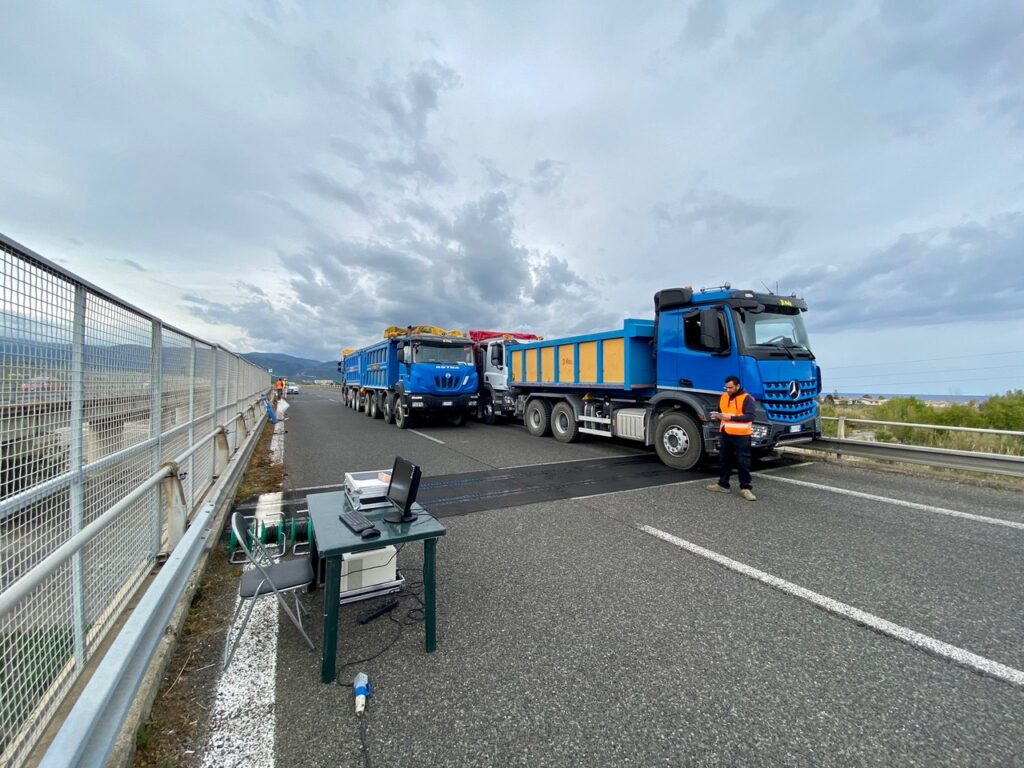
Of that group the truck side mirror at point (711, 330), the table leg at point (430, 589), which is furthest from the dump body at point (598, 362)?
the table leg at point (430, 589)

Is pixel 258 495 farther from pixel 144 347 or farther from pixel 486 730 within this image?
pixel 486 730

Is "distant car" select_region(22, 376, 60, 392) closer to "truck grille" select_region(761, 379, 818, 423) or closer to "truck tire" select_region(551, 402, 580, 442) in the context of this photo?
"truck grille" select_region(761, 379, 818, 423)

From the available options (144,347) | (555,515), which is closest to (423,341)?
(555,515)

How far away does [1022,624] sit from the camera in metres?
2.94

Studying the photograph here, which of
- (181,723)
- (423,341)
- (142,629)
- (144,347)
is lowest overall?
(181,723)

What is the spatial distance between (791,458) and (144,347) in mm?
9682

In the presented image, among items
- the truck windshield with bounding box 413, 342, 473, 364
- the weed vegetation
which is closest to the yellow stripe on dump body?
the weed vegetation

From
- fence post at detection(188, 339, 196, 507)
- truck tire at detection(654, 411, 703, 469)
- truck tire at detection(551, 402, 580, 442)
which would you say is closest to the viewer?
fence post at detection(188, 339, 196, 507)

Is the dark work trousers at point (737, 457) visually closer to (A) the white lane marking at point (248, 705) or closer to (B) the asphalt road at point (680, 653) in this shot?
(B) the asphalt road at point (680, 653)

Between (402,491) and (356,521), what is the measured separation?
0.31 metres

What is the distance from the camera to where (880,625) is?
292 cm

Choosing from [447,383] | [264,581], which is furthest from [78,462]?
[447,383]

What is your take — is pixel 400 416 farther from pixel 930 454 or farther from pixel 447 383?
pixel 930 454

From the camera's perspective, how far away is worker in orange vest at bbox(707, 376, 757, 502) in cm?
589
